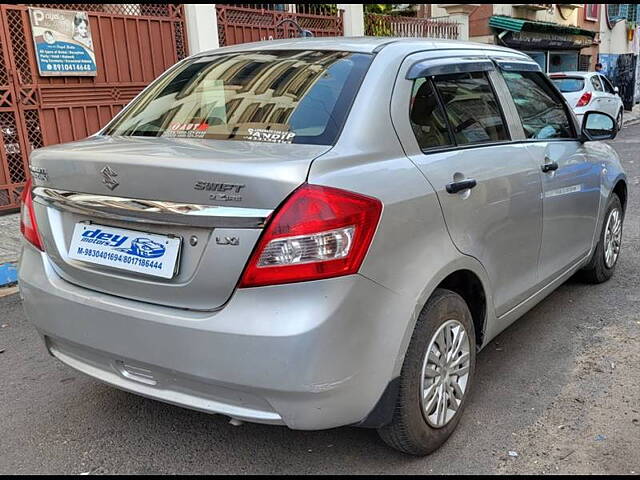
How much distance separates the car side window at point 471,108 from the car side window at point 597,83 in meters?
14.2

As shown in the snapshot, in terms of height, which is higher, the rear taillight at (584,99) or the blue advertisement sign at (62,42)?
the blue advertisement sign at (62,42)

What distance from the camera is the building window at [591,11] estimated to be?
25100 mm

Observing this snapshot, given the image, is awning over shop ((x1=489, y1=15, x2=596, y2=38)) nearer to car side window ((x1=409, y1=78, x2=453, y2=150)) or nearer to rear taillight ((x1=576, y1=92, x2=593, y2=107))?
rear taillight ((x1=576, y1=92, x2=593, y2=107))

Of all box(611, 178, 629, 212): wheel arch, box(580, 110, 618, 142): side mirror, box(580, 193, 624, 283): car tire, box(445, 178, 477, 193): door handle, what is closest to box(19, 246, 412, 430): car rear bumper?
box(445, 178, 477, 193): door handle

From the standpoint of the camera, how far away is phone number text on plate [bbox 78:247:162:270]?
2.28 metres

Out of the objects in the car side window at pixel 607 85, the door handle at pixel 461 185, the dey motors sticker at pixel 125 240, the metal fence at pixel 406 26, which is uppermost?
the metal fence at pixel 406 26

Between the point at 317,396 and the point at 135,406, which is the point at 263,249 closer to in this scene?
the point at 317,396

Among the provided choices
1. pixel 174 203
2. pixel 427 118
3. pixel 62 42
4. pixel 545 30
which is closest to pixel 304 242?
pixel 174 203

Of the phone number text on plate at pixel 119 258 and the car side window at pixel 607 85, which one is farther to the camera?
the car side window at pixel 607 85

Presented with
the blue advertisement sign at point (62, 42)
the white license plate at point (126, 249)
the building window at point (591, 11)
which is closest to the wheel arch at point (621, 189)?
the white license plate at point (126, 249)

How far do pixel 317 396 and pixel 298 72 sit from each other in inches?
57.5

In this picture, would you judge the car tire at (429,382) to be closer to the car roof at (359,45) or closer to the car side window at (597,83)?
the car roof at (359,45)

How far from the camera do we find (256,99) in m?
2.75

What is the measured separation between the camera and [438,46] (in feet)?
10.1
